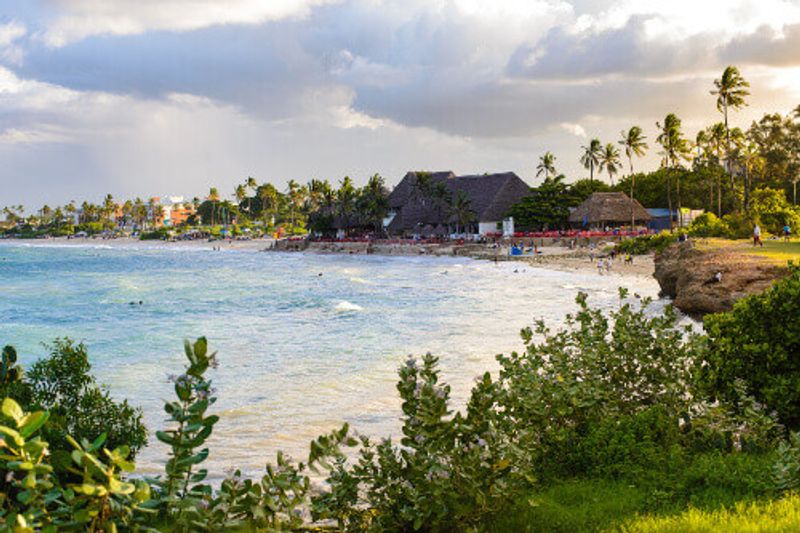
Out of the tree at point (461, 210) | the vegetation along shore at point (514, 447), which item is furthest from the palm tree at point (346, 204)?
the vegetation along shore at point (514, 447)

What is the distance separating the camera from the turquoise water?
43.9 feet

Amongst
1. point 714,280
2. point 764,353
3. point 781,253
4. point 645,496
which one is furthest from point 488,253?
point 645,496

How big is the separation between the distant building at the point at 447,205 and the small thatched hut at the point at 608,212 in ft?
31.7

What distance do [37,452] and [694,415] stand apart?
6378 mm

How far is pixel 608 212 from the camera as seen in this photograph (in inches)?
2734

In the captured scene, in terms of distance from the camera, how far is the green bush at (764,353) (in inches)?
276

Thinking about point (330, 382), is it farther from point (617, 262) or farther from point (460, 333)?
point (617, 262)

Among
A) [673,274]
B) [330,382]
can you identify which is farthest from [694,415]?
[673,274]

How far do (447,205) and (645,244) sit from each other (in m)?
32.5

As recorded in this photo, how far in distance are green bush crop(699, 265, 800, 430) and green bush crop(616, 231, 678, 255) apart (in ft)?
149

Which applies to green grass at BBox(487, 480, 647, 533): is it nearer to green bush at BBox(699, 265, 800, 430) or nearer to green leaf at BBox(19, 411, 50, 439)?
green bush at BBox(699, 265, 800, 430)

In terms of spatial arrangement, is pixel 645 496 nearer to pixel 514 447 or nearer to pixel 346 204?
pixel 514 447

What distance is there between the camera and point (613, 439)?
21.1 ft

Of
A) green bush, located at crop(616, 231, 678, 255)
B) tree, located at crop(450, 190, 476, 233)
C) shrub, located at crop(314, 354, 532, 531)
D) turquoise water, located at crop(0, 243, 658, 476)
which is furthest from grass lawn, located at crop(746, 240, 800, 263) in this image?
tree, located at crop(450, 190, 476, 233)
